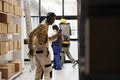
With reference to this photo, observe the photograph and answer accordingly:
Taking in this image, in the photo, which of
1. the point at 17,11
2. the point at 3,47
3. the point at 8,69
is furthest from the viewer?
the point at 17,11

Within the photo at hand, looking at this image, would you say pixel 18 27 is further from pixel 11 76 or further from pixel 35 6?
pixel 35 6

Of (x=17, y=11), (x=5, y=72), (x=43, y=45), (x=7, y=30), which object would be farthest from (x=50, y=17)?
Result: (x=17, y=11)

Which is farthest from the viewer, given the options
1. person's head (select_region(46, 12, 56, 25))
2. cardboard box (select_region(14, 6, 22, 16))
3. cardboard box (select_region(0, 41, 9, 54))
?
cardboard box (select_region(14, 6, 22, 16))

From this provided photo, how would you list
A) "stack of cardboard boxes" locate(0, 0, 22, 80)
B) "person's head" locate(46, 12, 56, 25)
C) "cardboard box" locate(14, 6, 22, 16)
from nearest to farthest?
"person's head" locate(46, 12, 56, 25) < "stack of cardboard boxes" locate(0, 0, 22, 80) < "cardboard box" locate(14, 6, 22, 16)

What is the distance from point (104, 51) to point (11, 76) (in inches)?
228

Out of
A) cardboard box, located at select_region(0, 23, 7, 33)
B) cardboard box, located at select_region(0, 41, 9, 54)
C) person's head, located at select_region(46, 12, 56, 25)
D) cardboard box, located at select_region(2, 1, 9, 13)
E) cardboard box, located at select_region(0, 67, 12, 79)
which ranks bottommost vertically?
cardboard box, located at select_region(0, 67, 12, 79)

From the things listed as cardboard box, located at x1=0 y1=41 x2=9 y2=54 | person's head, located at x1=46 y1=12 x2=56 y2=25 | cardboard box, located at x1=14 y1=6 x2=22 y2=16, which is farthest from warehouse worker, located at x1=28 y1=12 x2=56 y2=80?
cardboard box, located at x1=14 y1=6 x2=22 y2=16

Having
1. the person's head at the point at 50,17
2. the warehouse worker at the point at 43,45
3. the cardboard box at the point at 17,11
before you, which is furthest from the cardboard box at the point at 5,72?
the person's head at the point at 50,17

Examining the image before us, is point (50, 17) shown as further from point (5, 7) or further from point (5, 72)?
point (5, 72)

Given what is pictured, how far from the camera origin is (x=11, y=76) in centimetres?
601

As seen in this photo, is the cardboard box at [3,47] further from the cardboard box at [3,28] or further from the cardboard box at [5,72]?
the cardboard box at [5,72]

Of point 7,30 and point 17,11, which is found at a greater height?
point 17,11

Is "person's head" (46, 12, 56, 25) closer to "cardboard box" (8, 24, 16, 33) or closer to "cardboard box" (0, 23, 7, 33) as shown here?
"cardboard box" (0, 23, 7, 33)

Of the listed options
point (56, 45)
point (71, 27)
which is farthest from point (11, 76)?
point (71, 27)
